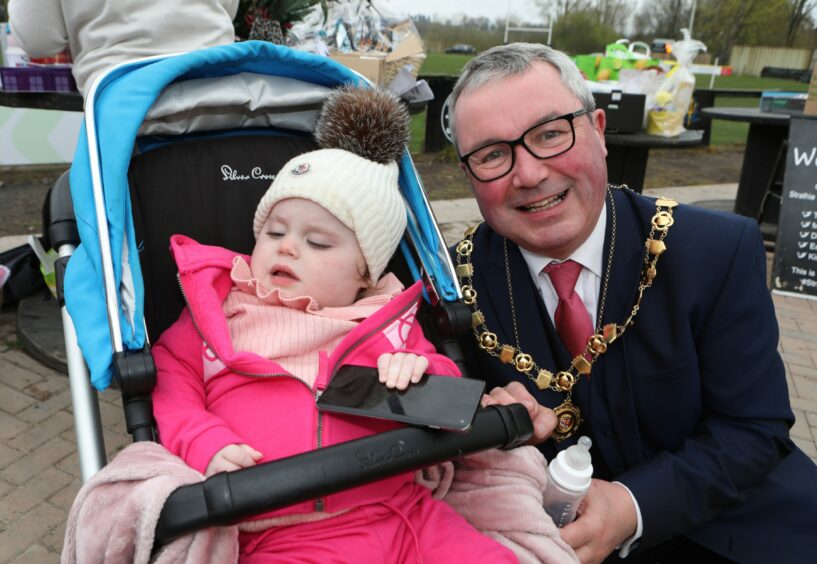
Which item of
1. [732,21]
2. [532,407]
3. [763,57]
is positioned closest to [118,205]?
[532,407]

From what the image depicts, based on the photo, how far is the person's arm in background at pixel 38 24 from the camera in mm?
2799

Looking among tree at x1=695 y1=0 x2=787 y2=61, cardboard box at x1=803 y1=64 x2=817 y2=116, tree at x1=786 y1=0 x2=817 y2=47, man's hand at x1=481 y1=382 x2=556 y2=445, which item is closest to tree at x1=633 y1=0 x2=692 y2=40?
tree at x1=695 y1=0 x2=787 y2=61

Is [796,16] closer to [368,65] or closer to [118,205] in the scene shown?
[368,65]

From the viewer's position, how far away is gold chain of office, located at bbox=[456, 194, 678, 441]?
181cm

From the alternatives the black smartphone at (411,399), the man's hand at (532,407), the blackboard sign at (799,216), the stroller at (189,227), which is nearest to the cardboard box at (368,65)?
the stroller at (189,227)

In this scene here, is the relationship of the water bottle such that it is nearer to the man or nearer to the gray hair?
the man

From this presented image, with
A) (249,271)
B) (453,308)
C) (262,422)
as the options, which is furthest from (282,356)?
(453,308)

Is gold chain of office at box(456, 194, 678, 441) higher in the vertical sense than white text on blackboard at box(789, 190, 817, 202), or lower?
higher

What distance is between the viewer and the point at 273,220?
187cm

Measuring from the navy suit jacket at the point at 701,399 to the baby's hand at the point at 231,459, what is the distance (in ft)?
2.98

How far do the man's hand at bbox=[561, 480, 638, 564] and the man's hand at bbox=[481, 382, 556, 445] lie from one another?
0.19m

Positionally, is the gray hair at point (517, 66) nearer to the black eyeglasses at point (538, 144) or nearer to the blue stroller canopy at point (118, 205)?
the black eyeglasses at point (538, 144)

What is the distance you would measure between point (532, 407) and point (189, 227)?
124 cm

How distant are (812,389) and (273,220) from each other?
3641 millimetres
